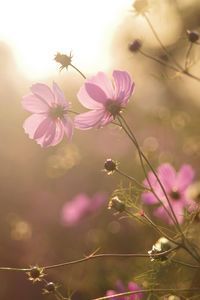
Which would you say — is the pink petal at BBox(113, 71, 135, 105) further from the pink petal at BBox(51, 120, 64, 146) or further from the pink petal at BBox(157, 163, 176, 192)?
the pink petal at BBox(157, 163, 176, 192)

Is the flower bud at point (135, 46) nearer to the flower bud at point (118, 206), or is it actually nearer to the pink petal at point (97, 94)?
the pink petal at point (97, 94)

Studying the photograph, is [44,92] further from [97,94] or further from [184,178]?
[184,178]

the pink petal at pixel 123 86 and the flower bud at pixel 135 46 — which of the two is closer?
the pink petal at pixel 123 86

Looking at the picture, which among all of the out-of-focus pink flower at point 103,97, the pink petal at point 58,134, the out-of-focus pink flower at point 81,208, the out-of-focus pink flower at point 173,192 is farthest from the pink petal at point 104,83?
the out-of-focus pink flower at point 81,208

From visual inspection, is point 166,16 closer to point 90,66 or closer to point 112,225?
point 112,225

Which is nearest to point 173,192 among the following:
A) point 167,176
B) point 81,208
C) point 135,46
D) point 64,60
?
point 167,176

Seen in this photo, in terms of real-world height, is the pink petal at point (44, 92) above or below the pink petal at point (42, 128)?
above

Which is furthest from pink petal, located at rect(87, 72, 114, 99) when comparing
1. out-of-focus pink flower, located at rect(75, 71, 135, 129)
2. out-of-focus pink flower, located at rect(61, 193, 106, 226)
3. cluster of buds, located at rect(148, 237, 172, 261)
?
out-of-focus pink flower, located at rect(61, 193, 106, 226)
